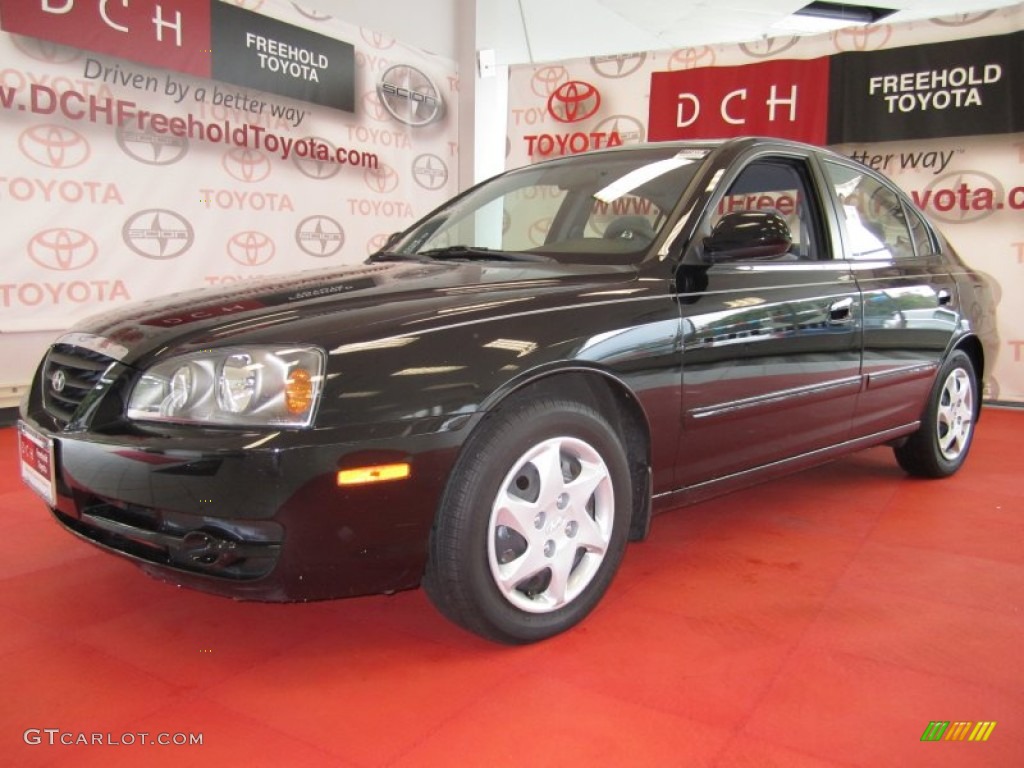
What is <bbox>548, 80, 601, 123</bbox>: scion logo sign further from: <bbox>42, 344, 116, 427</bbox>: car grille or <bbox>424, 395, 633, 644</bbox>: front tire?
<bbox>42, 344, 116, 427</bbox>: car grille

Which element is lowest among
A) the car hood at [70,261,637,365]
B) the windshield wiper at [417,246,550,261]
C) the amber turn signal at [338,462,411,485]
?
the amber turn signal at [338,462,411,485]

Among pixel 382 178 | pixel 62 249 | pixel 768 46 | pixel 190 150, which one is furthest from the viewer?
pixel 382 178

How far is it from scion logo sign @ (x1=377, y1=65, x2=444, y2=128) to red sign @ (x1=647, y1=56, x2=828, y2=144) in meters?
1.84

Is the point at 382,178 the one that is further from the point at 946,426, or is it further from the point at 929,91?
the point at 946,426

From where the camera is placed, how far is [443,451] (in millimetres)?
1653

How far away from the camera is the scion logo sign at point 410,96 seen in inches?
254

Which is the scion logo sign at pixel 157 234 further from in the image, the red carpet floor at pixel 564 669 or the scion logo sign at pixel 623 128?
the scion logo sign at pixel 623 128

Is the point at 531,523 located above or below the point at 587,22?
below

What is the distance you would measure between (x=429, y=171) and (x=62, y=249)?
3224 millimetres

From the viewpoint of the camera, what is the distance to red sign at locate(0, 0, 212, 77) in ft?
13.8

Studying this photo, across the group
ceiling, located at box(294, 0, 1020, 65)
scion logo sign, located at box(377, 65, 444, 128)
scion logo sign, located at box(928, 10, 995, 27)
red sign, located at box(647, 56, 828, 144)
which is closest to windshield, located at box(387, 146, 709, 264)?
red sign, located at box(647, 56, 828, 144)

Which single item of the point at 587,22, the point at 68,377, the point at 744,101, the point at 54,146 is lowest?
the point at 68,377

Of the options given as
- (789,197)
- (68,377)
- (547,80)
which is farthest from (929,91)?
(68,377)

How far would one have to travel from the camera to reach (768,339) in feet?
A: 7.84
